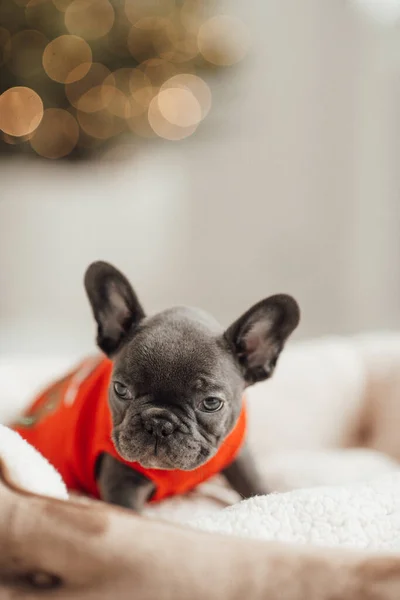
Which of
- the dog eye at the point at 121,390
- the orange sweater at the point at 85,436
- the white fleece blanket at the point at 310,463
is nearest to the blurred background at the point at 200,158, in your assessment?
the white fleece blanket at the point at 310,463

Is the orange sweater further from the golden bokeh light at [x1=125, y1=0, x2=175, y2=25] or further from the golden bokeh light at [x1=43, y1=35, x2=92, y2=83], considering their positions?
the golden bokeh light at [x1=125, y1=0, x2=175, y2=25]

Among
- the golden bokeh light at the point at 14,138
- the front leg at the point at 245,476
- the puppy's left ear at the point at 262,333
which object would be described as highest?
the golden bokeh light at the point at 14,138

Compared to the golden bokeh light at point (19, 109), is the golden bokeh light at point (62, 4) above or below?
above

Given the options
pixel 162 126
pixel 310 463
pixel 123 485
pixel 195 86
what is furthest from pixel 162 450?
pixel 195 86

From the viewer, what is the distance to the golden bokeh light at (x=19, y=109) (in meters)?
2.31

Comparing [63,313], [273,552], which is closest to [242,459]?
[273,552]

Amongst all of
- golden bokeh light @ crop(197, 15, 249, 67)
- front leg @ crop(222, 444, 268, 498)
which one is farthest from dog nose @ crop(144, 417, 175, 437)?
golden bokeh light @ crop(197, 15, 249, 67)

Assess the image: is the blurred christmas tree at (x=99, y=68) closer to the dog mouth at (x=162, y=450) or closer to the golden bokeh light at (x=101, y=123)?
the golden bokeh light at (x=101, y=123)

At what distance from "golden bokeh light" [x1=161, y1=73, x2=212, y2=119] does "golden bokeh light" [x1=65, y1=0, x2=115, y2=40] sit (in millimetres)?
316

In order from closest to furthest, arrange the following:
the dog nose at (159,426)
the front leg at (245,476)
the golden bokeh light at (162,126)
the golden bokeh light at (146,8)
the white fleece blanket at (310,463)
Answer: the white fleece blanket at (310,463) < the dog nose at (159,426) < the front leg at (245,476) < the golden bokeh light at (146,8) < the golden bokeh light at (162,126)

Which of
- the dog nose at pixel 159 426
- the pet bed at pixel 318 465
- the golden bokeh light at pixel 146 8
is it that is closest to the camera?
the pet bed at pixel 318 465

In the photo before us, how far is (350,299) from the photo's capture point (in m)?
3.11

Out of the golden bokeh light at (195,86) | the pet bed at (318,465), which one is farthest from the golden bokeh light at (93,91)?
the pet bed at (318,465)

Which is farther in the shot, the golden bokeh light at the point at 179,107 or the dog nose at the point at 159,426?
the golden bokeh light at the point at 179,107
